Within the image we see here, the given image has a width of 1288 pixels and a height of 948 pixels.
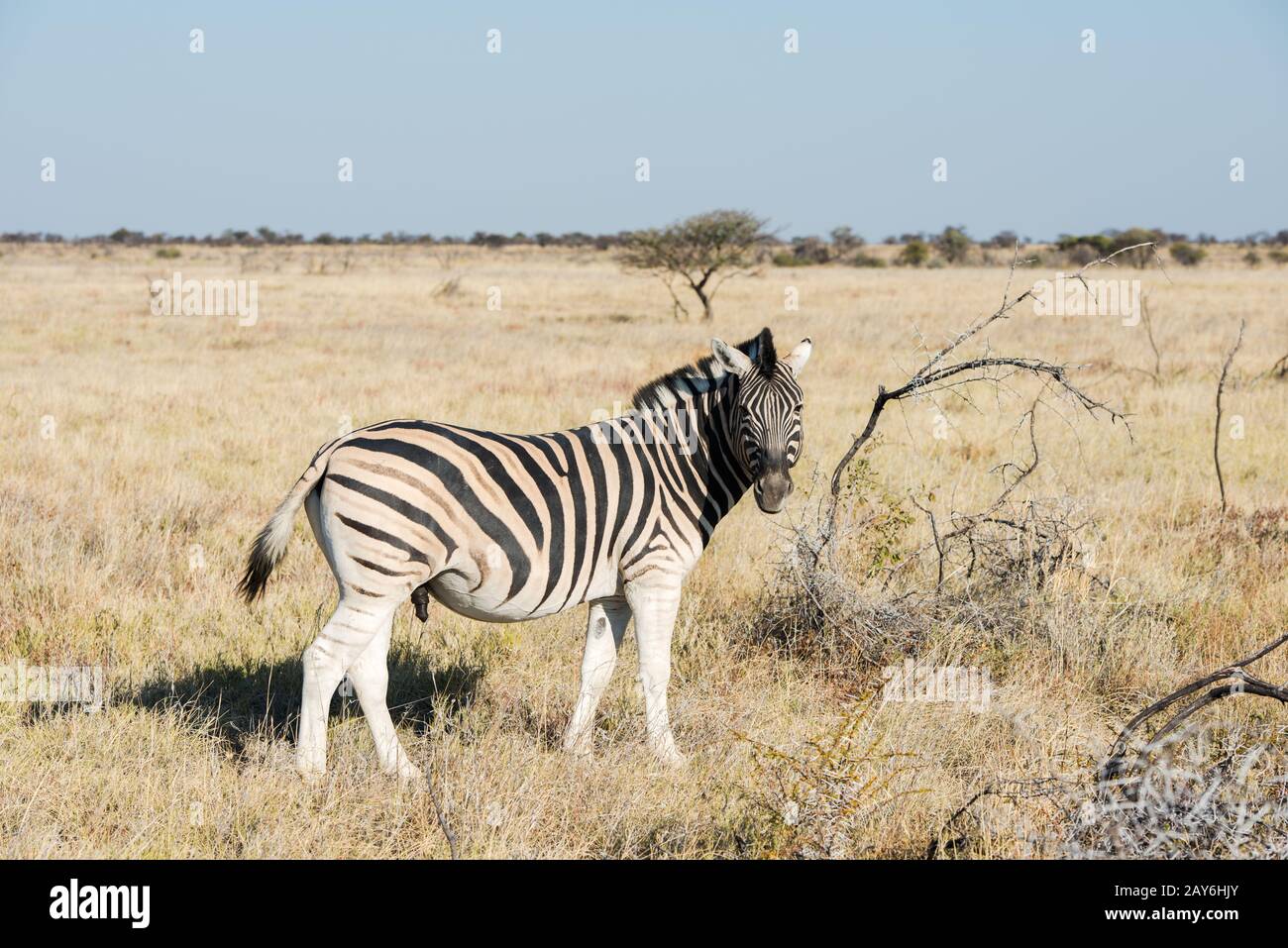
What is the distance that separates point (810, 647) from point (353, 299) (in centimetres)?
2847

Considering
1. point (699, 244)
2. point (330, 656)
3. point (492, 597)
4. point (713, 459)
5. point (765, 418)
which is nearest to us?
point (330, 656)

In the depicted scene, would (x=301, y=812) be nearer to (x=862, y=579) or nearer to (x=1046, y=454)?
(x=862, y=579)

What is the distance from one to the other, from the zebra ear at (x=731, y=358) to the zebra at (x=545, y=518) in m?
0.01

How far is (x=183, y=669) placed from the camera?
568 cm

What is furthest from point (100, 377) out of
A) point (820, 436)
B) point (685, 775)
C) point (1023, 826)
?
point (1023, 826)

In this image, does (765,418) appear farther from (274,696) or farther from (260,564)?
(274,696)

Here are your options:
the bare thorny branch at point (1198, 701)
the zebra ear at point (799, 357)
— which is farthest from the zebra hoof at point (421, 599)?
the bare thorny branch at point (1198, 701)

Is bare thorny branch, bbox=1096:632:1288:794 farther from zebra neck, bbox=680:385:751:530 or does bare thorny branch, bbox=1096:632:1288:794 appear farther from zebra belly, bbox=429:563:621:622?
zebra belly, bbox=429:563:621:622

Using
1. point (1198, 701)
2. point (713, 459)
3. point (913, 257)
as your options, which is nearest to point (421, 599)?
point (713, 459)

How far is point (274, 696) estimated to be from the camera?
17.9ft

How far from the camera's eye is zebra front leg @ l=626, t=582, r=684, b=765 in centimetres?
473

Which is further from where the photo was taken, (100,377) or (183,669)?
(100,377)

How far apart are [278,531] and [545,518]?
1136mm

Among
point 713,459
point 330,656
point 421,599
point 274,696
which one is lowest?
point 274,696
